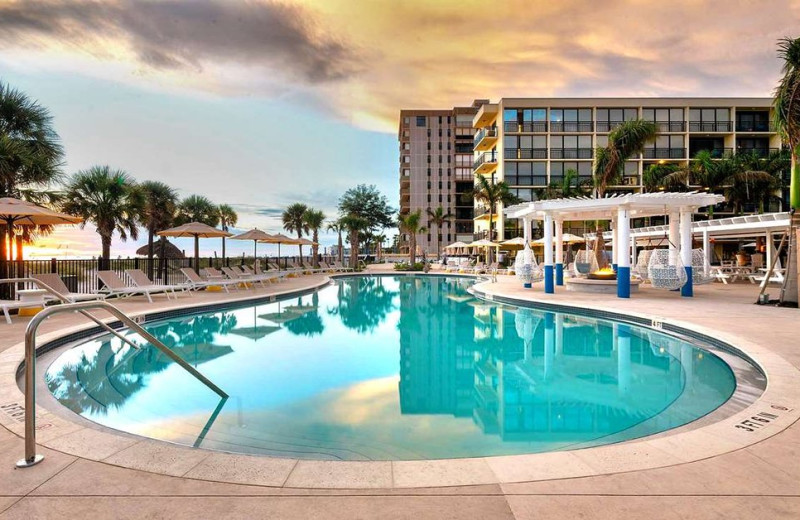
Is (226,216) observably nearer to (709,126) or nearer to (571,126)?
(571,126)

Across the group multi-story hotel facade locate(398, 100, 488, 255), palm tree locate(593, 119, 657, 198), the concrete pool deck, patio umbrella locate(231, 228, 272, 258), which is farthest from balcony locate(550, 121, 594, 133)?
the concrete pool deck

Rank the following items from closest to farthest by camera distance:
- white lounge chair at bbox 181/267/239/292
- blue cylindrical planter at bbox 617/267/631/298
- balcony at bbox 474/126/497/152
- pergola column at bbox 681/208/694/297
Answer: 1. blue cylindrical planter at bbox 617/267/631/298
2. pergola column at bbox 681/208/694/297
3. white lounge chair at bbox 181/267/239/292
4. balcony at bbox 474/126/497/152

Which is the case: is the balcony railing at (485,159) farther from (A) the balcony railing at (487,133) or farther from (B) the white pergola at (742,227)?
(B) the white pergola at (742,227)

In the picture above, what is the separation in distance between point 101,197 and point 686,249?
22.4m

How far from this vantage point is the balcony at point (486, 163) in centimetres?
4084

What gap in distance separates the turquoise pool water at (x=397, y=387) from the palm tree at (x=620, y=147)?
12028mm

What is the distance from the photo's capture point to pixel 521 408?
516 centimetres

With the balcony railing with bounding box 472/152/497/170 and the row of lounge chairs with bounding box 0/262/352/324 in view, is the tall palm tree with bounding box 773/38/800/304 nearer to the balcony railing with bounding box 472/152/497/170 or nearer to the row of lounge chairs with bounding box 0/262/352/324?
the row of lounge chairs with bounding box 0/262/352/324

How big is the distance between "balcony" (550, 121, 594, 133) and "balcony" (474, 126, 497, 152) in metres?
5.23

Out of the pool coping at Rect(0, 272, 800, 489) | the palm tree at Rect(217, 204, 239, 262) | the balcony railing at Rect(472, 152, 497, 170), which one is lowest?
the pool coping at Rect(0, 272, 800, 489)

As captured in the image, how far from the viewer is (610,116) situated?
3750 centimetres

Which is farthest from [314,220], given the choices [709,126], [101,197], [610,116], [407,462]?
[709,126]

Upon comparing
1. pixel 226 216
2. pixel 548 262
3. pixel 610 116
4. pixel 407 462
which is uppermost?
pixel 610 116

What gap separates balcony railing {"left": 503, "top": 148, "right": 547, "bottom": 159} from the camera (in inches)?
1510
